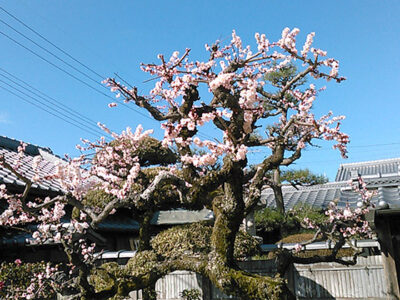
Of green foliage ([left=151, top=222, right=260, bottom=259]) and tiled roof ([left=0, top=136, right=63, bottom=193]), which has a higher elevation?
tiled roof ([left=0, top=136, right=63, bottom=193])

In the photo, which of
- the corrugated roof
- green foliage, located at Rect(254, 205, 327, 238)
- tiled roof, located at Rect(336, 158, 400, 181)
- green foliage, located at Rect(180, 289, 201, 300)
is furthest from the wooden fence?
tiled roof, located at Rect(336, 158, 400, 181)

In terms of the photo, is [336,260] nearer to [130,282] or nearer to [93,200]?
[130,282]

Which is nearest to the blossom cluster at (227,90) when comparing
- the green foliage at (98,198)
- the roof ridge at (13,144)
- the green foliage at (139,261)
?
the green foliage at (139,261)

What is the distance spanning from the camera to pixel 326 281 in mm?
7973

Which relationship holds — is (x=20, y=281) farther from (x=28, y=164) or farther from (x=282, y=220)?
(x=282, y=220)

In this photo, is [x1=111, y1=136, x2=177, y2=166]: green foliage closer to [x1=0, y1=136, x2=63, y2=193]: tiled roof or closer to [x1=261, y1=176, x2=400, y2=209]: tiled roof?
[x1=0, y1=136, x2=63, y2=193]: tiled roof

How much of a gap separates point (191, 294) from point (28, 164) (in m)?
8.65

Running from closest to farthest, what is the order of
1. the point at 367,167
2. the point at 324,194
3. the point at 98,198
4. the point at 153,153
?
1. the point at 98,198
2. the point at 153,153
3. the point at 324,194
4. the point at 367,167

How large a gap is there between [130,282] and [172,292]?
129 inches

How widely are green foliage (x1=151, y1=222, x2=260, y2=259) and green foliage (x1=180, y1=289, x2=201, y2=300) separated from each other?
85 cm

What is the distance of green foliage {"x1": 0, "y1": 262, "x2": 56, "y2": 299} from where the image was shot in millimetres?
7473

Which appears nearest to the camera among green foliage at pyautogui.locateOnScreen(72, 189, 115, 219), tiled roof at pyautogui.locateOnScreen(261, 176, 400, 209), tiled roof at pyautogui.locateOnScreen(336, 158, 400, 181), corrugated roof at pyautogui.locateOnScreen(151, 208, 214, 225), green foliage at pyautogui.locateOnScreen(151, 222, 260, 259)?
green foliage at pyautogui.locateOnScreen(151, 222, 260, 259)

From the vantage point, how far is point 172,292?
859cm

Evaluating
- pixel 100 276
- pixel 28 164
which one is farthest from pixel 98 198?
pixel 100 276
